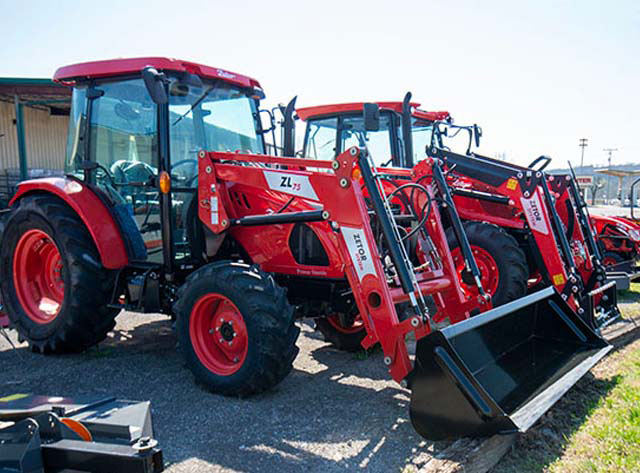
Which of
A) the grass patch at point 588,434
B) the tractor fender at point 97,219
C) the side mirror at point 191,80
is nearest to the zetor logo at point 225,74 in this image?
the side mirror at point 191,80

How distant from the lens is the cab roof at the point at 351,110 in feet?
23.6

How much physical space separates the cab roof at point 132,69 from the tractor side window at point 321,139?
9.02ft

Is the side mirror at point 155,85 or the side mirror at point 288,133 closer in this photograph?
the side mirror at point 155,85

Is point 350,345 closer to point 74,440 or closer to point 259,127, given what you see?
point 259,127

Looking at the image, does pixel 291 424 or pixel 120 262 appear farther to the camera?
pixel 120 262

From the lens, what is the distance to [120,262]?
4.71 m

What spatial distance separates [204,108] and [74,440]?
10.9 ft

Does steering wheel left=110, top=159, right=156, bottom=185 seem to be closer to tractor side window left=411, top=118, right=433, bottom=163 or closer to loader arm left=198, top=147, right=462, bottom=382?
loader arm left=198, top=147, right=462, bottom=382

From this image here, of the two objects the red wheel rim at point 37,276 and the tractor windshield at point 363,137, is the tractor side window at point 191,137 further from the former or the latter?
the tractor windshield at point 363,137

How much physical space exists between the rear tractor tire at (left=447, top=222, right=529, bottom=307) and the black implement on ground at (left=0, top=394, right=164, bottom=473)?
418cm

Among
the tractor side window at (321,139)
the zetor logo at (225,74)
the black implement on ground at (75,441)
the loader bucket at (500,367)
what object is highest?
the zetor logo at (225,74)

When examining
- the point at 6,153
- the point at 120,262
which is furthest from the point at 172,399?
the point at 6,153

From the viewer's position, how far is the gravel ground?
3.09 metres

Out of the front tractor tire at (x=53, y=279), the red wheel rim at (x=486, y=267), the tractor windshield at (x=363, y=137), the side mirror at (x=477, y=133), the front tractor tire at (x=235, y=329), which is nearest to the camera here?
the front tractor tire at (x=235, y=329)
